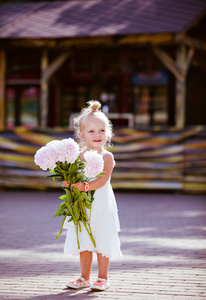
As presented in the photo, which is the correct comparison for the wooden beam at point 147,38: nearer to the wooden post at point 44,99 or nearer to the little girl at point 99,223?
the wooden post at point 44,99

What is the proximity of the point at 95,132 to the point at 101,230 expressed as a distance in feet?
2.62

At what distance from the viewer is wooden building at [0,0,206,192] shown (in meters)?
12.9

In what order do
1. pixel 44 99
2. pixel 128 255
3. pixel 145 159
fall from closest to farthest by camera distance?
1. pixel 128 255
2. pixel 145 159
3. pixel 44 99

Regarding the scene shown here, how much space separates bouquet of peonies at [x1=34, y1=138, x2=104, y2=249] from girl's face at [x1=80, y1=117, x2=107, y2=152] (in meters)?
0.22

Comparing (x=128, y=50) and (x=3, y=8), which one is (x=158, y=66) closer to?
(x=128, y=50)

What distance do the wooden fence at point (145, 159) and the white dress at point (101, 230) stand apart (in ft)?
25.3

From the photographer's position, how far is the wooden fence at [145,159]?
1269 cm

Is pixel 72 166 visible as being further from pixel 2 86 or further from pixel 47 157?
pixel 2 86

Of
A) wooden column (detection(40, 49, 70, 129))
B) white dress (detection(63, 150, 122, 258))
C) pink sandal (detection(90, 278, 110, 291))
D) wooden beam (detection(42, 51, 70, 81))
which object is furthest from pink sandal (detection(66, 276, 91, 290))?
wooden beam (detection(42, 51, 70, 81))

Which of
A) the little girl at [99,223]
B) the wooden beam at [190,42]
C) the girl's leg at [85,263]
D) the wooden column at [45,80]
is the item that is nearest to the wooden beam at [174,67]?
the wooden beam at [190,42]

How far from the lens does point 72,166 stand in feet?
14.7

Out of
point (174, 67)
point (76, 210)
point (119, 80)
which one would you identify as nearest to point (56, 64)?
point (174, 67)

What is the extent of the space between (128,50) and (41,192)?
7.21 meters

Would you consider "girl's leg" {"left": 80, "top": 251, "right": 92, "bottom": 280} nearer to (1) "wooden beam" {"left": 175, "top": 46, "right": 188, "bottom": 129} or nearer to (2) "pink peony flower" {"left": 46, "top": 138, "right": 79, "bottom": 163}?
(2) "pink peony flower" {"left": 46, "top": 138, "right": 79, "bottom": 163}
